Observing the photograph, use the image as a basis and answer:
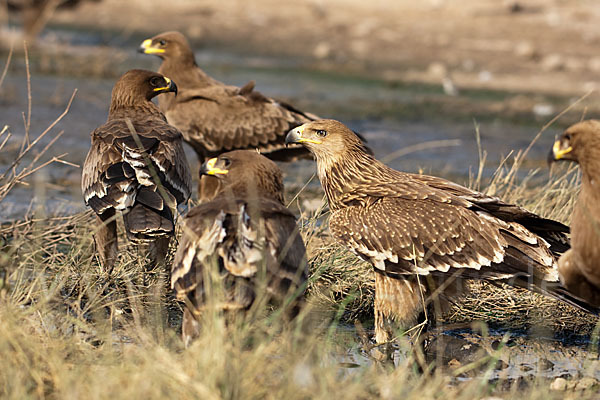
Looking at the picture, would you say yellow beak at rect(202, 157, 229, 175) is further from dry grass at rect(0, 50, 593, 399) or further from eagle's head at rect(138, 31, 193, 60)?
eagle's head at rect(138, 31, 193, 60)

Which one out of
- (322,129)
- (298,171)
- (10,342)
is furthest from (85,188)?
(298,171)

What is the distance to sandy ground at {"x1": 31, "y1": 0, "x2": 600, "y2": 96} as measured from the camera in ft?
57.8

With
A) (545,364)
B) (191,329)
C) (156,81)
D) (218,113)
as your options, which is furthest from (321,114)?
(191,329)

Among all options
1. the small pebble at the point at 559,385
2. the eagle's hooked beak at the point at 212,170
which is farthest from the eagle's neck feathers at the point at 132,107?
the small pebble at the point at 559,385

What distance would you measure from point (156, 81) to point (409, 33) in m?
15.3

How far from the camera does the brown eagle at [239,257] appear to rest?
162 inches

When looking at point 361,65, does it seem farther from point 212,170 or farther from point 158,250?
point 212,170

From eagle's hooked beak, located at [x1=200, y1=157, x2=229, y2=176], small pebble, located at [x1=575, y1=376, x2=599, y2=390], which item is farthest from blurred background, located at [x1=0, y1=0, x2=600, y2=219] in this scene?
small pebble, located at [x1=575, y1=376, x2=599, y2=390]

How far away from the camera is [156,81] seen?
648 centimetres

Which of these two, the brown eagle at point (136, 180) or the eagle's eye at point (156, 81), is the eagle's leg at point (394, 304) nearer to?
the brown eagle at point (136, 180)

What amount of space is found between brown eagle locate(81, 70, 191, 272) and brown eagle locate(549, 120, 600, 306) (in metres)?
2.14

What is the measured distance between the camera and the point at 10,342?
3.96m

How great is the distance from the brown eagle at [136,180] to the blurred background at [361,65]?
1.71 m

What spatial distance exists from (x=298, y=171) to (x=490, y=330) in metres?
4.82
